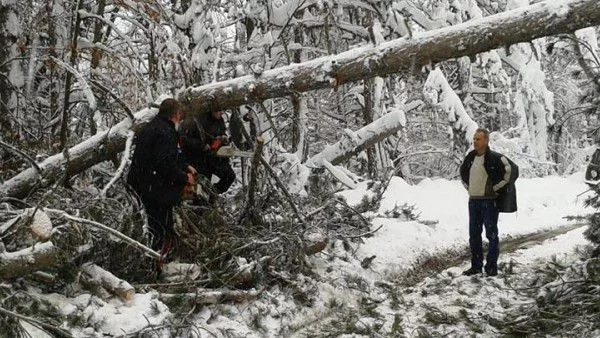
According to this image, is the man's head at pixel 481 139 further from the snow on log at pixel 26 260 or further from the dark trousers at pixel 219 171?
the snow on log at pixel 26 260

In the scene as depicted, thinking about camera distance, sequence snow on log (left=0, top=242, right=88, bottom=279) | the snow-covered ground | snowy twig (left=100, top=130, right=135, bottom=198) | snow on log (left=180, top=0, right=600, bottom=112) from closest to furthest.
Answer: snow on log (left=0, top=242, right=88, bottom=279) → the snow-covered ground → snow on log (left=180, top=0, right=600, bottom=112) → snowy twig (left=100, top=130, right=135, bottom=198)

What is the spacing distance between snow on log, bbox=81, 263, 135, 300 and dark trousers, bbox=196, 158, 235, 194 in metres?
2.22

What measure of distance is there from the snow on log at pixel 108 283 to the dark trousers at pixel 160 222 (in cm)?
83

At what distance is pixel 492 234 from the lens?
24.0 feet

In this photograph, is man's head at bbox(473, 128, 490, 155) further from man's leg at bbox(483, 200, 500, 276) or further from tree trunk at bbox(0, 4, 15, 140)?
tree trunk at bbox(0, 4, 15, 140)

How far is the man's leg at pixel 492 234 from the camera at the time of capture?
288 inches

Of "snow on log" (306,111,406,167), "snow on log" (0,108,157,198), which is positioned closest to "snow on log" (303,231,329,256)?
"snow on log" (0,108,157,198)

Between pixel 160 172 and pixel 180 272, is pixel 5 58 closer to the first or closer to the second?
pixel 160 172

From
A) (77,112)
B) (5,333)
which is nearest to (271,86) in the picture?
(5,333)

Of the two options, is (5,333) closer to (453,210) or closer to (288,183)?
(288,183)

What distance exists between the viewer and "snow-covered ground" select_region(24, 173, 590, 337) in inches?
Result: 191

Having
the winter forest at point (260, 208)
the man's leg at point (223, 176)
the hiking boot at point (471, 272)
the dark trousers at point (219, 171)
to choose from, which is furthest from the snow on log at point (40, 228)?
the hiking boot at point (471, 272)

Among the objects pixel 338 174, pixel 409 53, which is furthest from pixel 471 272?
pixel 409 53

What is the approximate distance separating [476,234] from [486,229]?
0.14m
